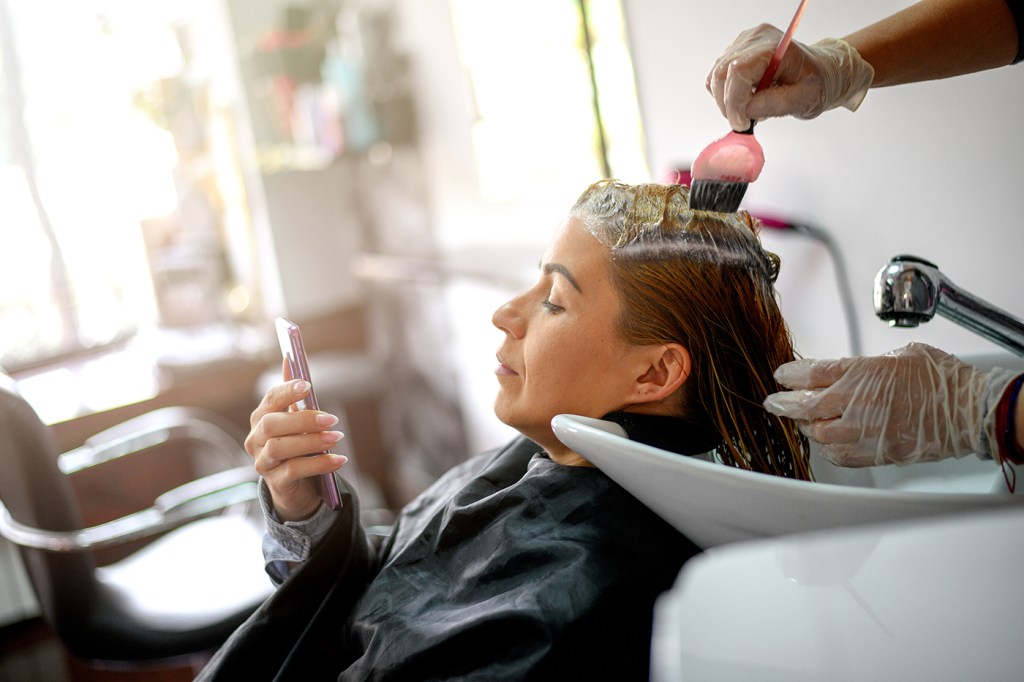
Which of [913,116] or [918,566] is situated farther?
[913,116]

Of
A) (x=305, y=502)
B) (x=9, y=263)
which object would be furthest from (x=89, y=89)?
(x=305, y=502)

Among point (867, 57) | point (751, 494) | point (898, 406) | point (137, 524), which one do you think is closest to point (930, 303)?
point (898, 406)

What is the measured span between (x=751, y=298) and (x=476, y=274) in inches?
66.2

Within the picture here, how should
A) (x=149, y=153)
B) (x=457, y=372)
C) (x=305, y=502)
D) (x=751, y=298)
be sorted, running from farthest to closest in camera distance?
(x=149, y=153)
(x=457, y=372)
(x=305, y=502)
(x=751, y=298)

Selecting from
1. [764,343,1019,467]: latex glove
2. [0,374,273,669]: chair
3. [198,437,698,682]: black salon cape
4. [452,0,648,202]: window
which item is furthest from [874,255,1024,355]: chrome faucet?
[0,374,273,669]: chair

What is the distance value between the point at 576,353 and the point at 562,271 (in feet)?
0.37

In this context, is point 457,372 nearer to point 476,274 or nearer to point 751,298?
point 476,274

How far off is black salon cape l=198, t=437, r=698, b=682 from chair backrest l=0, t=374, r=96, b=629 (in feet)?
2.17

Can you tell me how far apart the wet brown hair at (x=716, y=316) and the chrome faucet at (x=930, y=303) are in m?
0.23

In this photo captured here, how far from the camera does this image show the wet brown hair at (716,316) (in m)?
1.07

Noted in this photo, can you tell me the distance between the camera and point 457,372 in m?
3.21

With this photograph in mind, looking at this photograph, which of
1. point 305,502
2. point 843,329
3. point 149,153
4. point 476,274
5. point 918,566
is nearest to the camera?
point 918,566

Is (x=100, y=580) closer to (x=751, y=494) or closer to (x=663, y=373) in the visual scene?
(x=663, y=373)

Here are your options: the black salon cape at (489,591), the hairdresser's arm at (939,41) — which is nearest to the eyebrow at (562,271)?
the black salon cape at (489,591)
